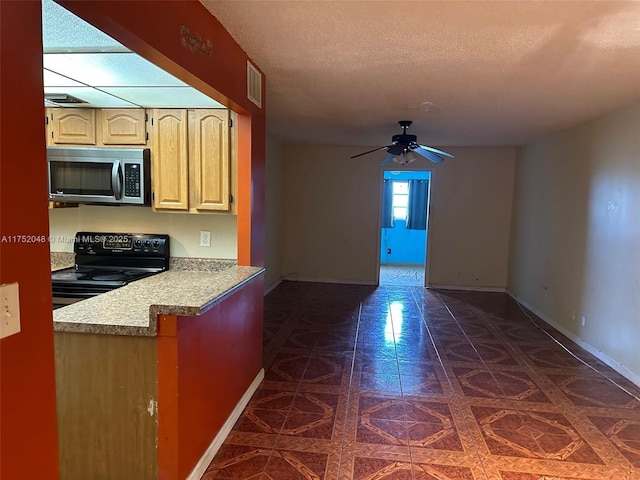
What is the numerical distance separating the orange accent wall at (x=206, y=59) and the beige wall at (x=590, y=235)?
9.90 ft

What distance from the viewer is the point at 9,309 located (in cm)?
88

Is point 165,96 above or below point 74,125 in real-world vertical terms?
above

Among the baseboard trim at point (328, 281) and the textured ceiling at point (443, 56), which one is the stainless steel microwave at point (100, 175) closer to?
the textured ceiling at point (443, 56)

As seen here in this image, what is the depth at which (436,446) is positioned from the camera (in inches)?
91.6

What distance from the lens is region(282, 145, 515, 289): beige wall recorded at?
6488 mm

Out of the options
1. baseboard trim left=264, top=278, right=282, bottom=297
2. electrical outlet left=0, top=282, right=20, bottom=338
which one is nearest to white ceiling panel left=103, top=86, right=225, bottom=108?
electrical outlet left=0, top=282, right=20, bottom=338

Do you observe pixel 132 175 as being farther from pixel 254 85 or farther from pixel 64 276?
pixel 254 85

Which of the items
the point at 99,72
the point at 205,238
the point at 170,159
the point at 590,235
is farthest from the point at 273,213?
the point at 99,72

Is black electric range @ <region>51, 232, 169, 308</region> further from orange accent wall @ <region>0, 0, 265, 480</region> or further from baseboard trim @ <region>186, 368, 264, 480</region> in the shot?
orange accent wall @ <region>0, 0, 265, 480</region>

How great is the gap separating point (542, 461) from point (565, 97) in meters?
2.66

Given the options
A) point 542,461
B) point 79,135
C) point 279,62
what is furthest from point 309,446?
point 79,135

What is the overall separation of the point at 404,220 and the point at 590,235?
227 inches

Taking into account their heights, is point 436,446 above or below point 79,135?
below

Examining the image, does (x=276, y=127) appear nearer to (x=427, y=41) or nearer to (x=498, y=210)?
(x=427, y=41)
